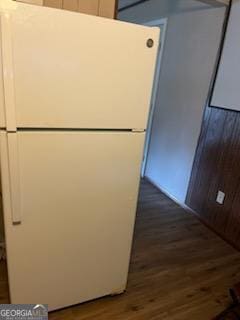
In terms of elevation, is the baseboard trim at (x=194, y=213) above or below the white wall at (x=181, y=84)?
below

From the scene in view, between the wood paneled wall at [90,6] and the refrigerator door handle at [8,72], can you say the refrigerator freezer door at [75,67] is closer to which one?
the refrigerator door handle at [8,72]

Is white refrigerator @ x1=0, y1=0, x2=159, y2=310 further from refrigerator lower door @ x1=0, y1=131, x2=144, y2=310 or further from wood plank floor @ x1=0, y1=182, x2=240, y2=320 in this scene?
wood plank floor @ x1=0, y1=182, x2=240, y2=320

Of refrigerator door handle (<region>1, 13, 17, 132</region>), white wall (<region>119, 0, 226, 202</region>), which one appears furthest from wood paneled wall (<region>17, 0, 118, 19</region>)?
white wall (<region>119, 0, 226, 202</region>)

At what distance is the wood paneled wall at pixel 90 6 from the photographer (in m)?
1.36

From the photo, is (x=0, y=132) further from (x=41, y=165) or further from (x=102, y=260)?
(x=102, y=260)

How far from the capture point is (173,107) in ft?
10.2

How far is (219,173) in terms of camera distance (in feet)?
8.27

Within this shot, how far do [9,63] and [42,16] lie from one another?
0.22 m

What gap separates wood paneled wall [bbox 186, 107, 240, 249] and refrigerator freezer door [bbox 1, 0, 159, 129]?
1.45 m

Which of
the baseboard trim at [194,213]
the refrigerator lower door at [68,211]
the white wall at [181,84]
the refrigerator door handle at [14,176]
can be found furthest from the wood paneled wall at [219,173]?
the refrigerator door handle at [14,176]

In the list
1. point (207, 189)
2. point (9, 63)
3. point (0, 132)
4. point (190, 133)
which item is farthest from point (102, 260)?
point (190, 133)

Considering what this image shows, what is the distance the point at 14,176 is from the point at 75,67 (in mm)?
538

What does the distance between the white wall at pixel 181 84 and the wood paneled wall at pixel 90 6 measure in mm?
1457

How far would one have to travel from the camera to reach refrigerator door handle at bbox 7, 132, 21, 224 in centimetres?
106
